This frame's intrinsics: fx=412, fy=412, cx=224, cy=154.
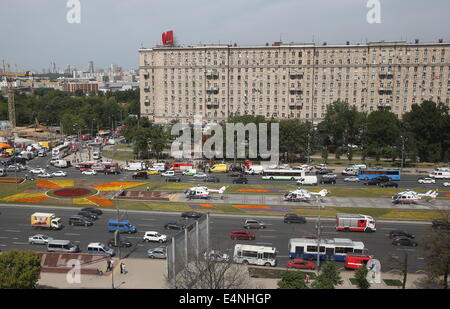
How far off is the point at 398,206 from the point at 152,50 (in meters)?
73.0

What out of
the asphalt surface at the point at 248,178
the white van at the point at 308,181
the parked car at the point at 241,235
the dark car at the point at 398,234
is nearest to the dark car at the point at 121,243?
the parked car at the point at 241,235

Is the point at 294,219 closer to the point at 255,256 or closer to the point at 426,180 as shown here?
the point at 255,256

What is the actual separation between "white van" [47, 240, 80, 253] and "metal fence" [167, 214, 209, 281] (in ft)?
34.0

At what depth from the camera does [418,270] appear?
31.6 meters

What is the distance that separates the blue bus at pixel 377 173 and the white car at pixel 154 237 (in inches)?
1479

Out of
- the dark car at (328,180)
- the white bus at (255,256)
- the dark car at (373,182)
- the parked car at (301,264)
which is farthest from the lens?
the dark car at (328,180)

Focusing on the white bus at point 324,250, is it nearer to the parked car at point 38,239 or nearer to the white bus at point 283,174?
the parked car at point 38,239

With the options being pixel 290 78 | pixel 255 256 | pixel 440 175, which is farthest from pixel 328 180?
pixel 290 78

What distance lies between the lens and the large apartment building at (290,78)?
92.7 metres

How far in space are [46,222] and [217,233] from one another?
17.3 metres

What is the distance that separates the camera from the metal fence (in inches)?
1077

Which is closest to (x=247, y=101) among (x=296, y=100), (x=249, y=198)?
(x=296, y=100)

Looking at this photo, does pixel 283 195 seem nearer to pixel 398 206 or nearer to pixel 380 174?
pixel 398 206

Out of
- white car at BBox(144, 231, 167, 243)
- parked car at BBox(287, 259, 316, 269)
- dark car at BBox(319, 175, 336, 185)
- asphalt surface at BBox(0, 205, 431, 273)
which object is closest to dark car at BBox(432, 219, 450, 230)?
asphalt surface at BBox(0, 205, 431, 273)
